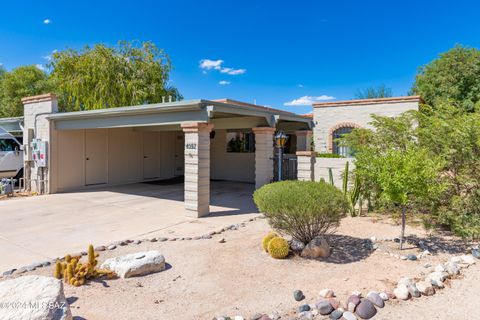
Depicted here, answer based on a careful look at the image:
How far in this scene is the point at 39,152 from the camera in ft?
34.4

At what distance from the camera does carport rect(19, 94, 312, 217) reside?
23.8ft

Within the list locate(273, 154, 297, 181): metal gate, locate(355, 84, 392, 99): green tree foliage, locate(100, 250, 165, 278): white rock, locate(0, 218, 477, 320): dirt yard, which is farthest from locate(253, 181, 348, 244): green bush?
locate(355, 84, 392, 99): green tree foliage

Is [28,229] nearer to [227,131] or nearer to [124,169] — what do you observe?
[124,169]

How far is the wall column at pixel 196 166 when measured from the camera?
23.3 feet

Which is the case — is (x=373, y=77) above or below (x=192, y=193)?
above

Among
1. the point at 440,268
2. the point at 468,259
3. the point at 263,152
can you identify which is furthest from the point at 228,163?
the point at 440,268

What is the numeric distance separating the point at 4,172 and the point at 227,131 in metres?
9.27

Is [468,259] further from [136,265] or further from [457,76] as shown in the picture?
[457,76]

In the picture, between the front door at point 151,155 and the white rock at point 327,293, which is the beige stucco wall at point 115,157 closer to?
the front door at point 151,155

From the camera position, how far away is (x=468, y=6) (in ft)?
41.9

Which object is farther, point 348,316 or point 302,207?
point 302,207

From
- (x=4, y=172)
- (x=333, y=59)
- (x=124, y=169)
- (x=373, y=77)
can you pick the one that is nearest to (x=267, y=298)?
(x=124, y=169)

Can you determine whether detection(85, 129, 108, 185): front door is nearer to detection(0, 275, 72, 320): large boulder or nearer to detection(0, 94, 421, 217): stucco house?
detection(0, 94, 421, 217): stucco house

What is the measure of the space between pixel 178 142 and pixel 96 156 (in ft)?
14.7
